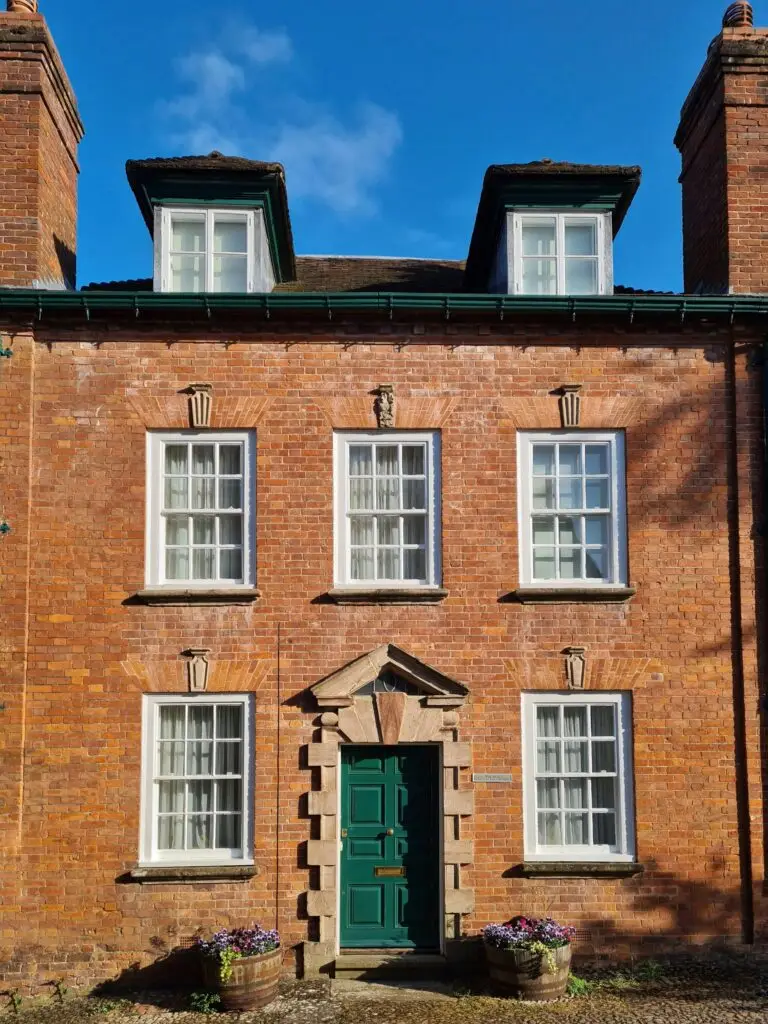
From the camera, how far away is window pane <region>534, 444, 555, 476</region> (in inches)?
444

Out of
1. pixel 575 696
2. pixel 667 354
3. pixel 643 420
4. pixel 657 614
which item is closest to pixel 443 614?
pixel 575 696

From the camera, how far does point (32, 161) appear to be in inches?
460

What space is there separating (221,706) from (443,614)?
2758 mm

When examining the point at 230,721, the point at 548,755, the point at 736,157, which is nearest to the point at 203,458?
the point at 230,721

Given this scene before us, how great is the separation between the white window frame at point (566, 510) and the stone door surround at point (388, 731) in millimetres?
1669

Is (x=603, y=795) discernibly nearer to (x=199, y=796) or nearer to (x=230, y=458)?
(x=199, y=796)

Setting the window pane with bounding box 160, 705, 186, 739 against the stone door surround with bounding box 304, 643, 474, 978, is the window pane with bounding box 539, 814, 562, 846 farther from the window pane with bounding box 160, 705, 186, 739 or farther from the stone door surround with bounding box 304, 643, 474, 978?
the window pane with bounding box 160, 705, 186, 739

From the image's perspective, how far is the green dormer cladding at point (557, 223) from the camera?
1199cm

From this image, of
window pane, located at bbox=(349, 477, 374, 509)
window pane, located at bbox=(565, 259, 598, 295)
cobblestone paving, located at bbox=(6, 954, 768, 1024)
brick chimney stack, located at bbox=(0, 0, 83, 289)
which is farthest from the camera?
window pane, located at bbox=(565, 259, 598, 295)

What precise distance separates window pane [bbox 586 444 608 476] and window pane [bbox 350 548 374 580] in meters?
2.80

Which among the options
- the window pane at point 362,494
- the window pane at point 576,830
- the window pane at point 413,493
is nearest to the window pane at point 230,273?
the window pane at point 362,494

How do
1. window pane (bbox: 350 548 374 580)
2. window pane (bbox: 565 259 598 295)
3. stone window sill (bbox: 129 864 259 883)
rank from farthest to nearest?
window pane (bbox: 565 259 598 295) → window pane (bbox: 350 548 374 580) → stone window sill (bbox: 129 864 259 883)

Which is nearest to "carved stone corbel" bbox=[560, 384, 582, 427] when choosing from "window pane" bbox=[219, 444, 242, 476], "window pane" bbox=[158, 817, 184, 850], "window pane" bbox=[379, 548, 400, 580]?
"window pane" bbox=[379, 548, 400, 580]

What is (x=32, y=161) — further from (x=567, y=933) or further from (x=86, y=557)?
(x=567, y=933)
